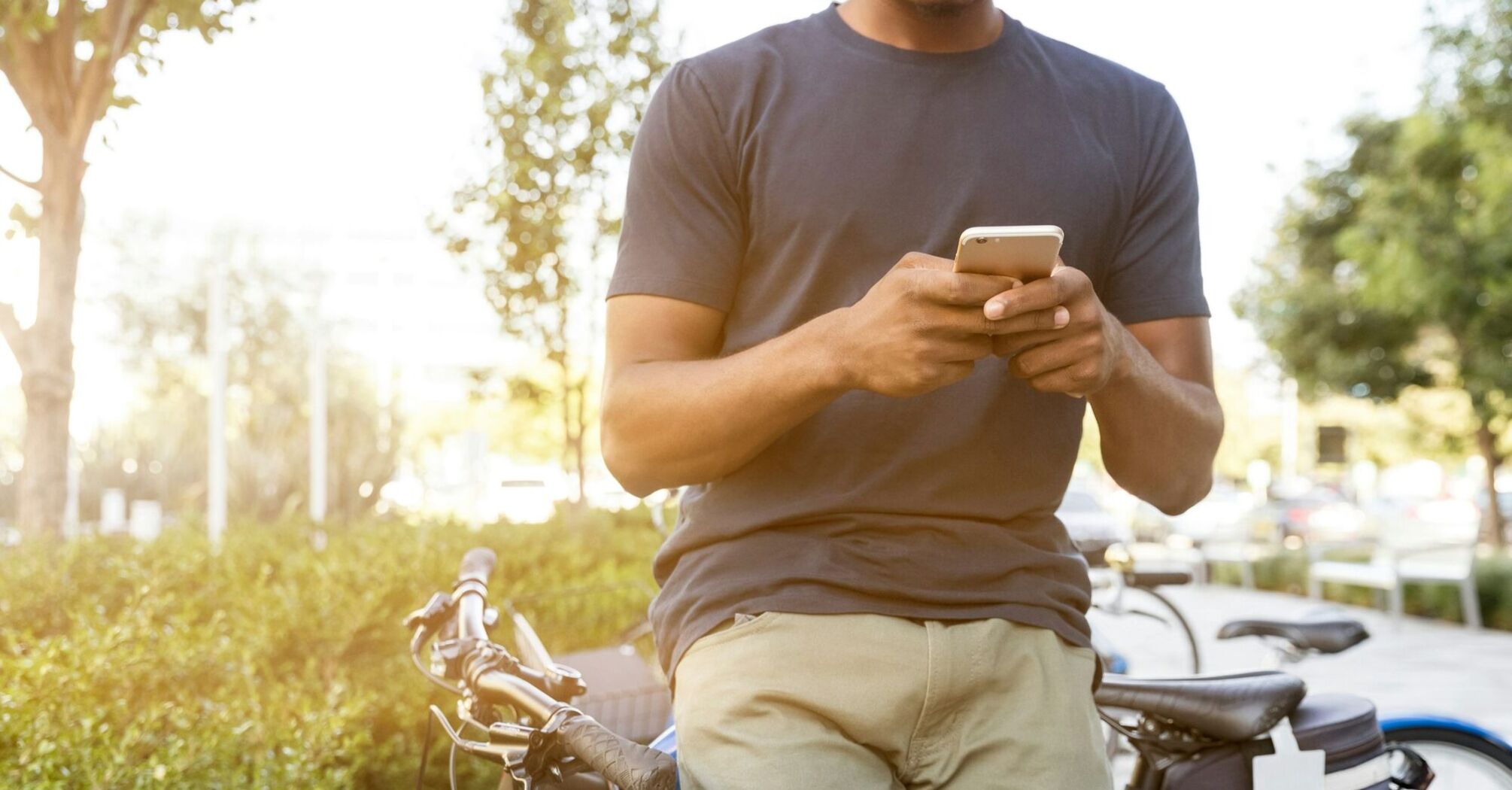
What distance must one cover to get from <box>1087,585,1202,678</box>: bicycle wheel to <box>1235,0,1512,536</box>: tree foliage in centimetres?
892

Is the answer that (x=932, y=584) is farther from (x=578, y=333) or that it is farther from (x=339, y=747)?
(x=578, y=333)

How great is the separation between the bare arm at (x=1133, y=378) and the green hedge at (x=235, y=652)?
246 cm

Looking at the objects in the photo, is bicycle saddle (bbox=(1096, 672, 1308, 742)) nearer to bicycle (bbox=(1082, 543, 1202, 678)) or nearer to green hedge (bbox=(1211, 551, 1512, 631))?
bicycle (bbox=(1082, 543, 1202, 678))

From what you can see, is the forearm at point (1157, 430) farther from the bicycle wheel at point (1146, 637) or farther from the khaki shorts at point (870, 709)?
the bicycle wheel at point (1146, 637)

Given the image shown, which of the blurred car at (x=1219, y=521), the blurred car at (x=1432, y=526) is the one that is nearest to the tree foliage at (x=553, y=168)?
the blurred car at (x=1432, y=526)

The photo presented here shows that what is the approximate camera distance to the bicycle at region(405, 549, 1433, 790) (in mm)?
1747

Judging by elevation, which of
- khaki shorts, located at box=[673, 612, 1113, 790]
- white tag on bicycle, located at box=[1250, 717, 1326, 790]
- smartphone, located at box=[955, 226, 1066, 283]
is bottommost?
white tag on bicycle, located at box=[1250, 717, 1326, 790]

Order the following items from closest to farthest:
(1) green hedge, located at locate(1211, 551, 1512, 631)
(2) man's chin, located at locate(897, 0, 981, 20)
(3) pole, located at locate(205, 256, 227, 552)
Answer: (2) man's chin, located at locate(897, 0, 981, 20) → (3) pole, located at locate(205, 256, 227, 552) → (1) green hedge, located at locate(1211, 551, 1512, 631)

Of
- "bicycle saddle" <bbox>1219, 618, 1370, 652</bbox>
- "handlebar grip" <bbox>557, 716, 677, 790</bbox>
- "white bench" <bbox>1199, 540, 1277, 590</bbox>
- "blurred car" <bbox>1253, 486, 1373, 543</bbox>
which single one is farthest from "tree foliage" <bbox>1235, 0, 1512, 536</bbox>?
Result: "handlebar grip" <bbox>557, 716, 677, 790</bbox>

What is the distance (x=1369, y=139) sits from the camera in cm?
2064

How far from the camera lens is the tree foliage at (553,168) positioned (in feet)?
34.6

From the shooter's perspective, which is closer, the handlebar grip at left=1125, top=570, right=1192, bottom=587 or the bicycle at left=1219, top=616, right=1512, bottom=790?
the bicycle at left=1219, top=616, right=1512, bottom=790

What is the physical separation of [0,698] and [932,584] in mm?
2707

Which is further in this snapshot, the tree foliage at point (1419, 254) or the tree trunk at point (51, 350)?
the tree foliage at point (1419, 254)
